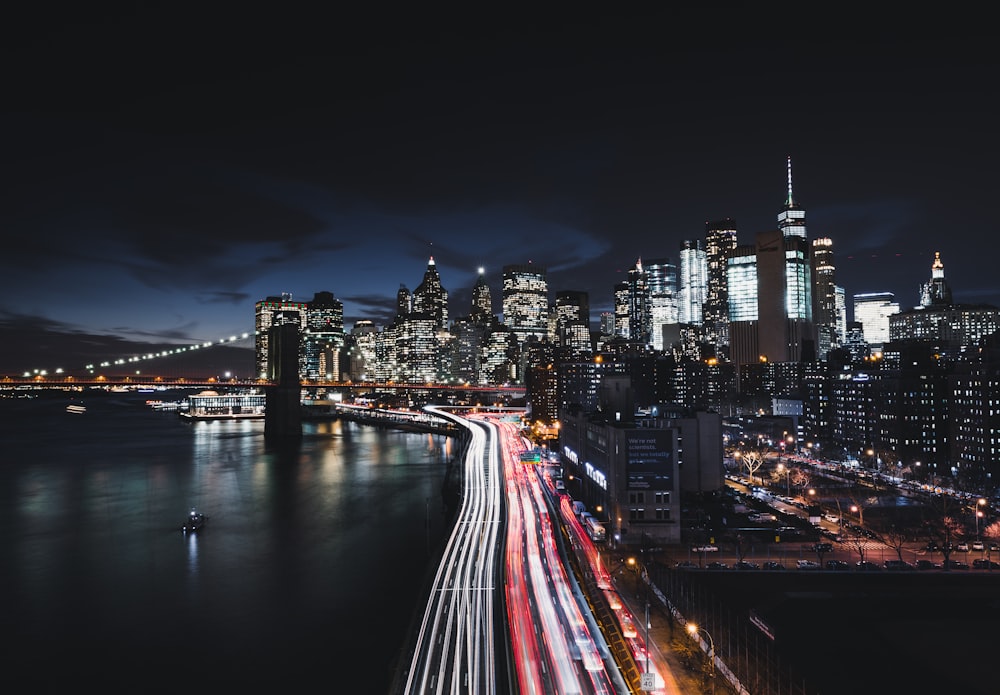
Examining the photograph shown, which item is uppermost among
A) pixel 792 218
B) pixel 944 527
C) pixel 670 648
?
pixel 792 218

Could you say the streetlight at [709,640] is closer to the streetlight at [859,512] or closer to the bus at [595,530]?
the bus at [595,530]

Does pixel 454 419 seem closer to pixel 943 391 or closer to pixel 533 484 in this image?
pixel 533 484

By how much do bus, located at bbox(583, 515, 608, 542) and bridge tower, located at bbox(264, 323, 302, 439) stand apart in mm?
47748

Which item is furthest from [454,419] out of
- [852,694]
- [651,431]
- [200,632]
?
[852,694]

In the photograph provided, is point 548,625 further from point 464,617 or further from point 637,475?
point 637,475

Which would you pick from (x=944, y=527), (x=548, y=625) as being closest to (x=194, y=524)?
(x=548, y=625)

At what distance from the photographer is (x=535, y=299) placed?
190000 millimetres

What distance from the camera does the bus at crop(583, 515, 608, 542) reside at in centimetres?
2290

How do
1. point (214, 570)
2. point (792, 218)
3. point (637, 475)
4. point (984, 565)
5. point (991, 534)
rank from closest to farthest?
point (984, 565), point (991, 534), point (637, 475), point (214, 570), point (792, 218)

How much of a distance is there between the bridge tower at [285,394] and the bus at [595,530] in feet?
157

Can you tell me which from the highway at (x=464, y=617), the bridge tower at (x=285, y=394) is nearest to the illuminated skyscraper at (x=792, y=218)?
the bridge tower at (x=285, y=394)

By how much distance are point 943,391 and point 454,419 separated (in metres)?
44.6

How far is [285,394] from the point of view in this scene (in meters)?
66.0

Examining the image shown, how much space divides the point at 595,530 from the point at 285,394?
1949 inches
